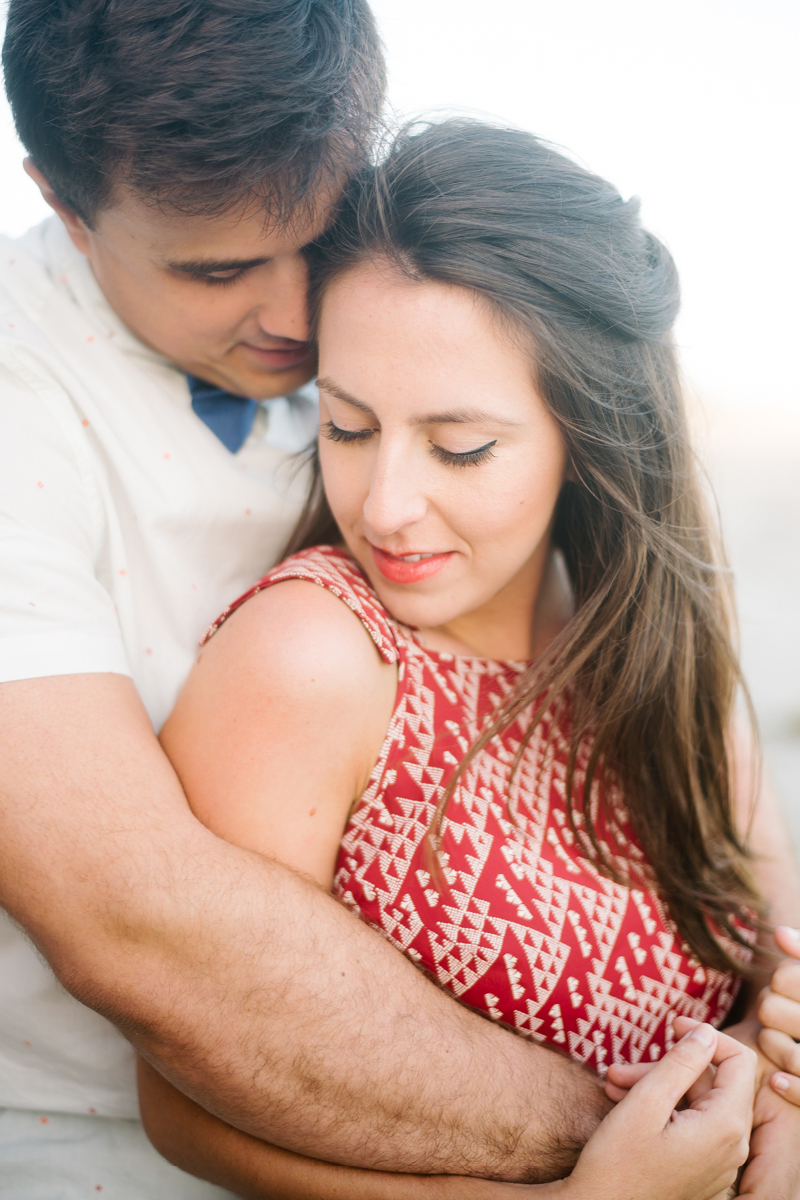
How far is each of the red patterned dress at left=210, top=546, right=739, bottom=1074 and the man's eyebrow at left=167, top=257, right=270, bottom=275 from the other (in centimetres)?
52

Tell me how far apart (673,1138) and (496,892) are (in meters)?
0.41

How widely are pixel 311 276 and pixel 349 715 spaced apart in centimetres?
78

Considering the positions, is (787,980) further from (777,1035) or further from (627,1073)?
(627,1073)

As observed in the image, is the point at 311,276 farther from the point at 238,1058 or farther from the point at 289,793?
the point at 238,1058

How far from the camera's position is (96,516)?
1.41 m

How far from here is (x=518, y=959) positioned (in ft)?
4.06

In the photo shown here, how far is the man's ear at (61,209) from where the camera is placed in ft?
4.80

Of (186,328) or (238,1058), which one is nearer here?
(238,1058)

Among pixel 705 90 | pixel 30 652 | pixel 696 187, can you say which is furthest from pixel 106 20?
pixel 705 90

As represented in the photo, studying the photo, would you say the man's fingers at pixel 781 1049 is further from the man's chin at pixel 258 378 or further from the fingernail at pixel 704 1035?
the man's chin at pixel 258 378

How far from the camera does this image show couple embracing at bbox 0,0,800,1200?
43.4 inches

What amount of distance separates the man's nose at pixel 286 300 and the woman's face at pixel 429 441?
0.32 ft

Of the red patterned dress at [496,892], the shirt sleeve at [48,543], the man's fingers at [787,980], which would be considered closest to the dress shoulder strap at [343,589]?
the red patterned dress at [496,892]

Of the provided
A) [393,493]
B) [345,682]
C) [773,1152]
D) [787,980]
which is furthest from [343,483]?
[773,1152]
